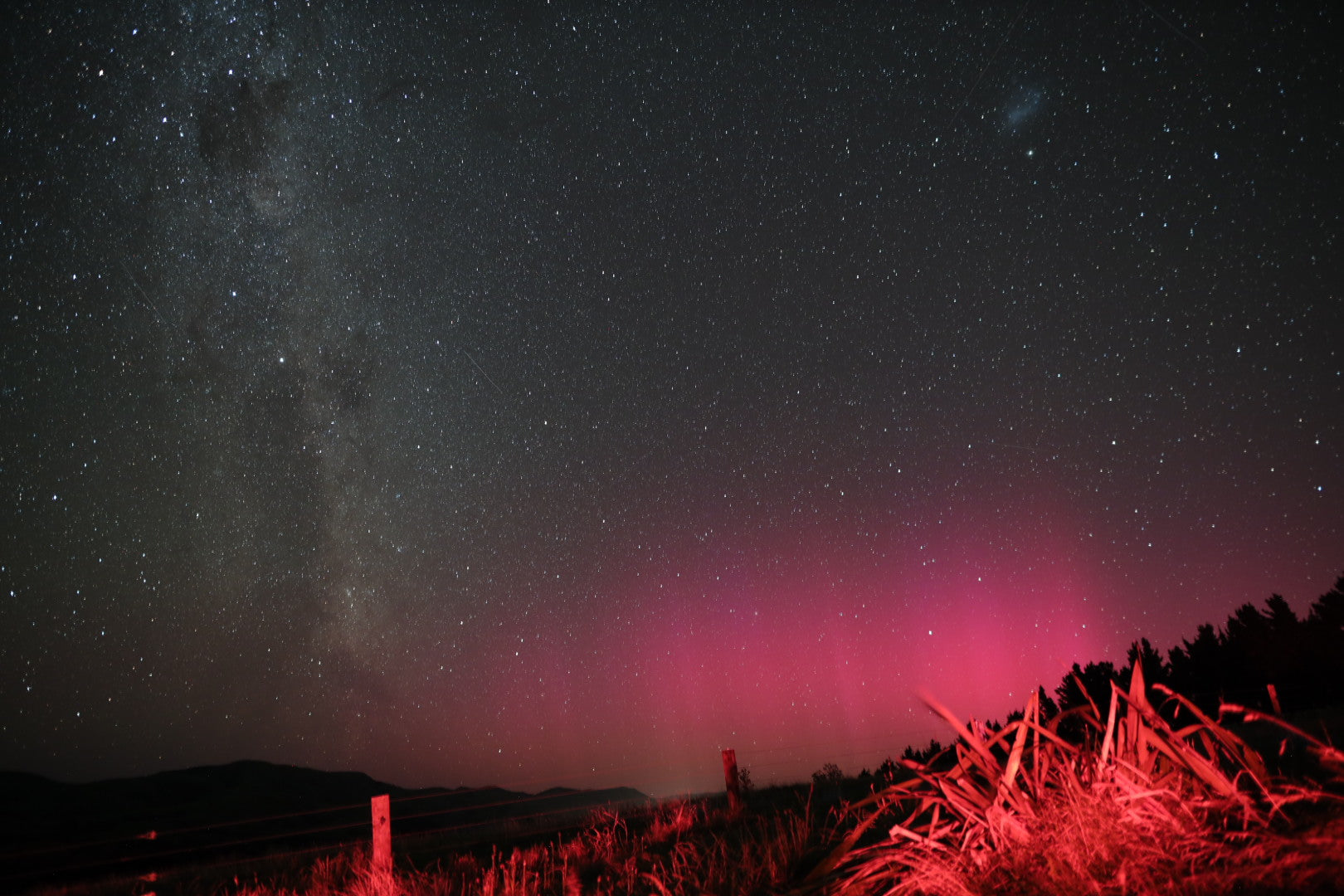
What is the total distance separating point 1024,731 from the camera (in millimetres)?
2723

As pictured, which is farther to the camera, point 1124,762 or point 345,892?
point 345,892

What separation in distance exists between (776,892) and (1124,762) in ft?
5.27

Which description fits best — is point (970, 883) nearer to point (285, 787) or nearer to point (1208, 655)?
point (1208, 655)

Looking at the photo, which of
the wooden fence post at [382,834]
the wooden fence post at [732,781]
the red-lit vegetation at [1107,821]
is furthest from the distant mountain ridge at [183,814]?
→ the red-lit vegetation at [1107,821]

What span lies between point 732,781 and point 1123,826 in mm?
9164

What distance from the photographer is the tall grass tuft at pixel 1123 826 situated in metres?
2.11

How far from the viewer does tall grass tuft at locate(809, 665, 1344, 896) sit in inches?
83.2

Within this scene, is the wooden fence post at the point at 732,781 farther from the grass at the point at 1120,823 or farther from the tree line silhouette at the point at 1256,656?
the tree line silhouette at the point at 1256,656

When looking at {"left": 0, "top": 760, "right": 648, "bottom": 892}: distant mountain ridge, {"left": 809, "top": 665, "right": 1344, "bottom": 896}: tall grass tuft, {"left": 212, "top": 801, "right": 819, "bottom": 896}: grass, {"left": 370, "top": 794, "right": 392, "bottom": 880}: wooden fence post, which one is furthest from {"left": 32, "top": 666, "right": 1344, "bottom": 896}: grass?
{"left": 0, "top": 760, "right": 648, "bottom": 892}: distant mountain ridge

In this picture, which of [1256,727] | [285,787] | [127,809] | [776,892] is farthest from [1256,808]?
[285,787]

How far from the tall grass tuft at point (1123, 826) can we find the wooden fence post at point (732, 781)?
8.17 meters

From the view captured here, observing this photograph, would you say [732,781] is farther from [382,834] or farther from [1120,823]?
[1120,823]

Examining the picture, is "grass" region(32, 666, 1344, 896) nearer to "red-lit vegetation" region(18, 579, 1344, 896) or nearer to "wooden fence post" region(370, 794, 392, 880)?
"red-lit vegetation" region(18, 579, 1344, 896)

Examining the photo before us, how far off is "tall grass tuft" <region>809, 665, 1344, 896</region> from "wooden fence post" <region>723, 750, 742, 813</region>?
817cm
